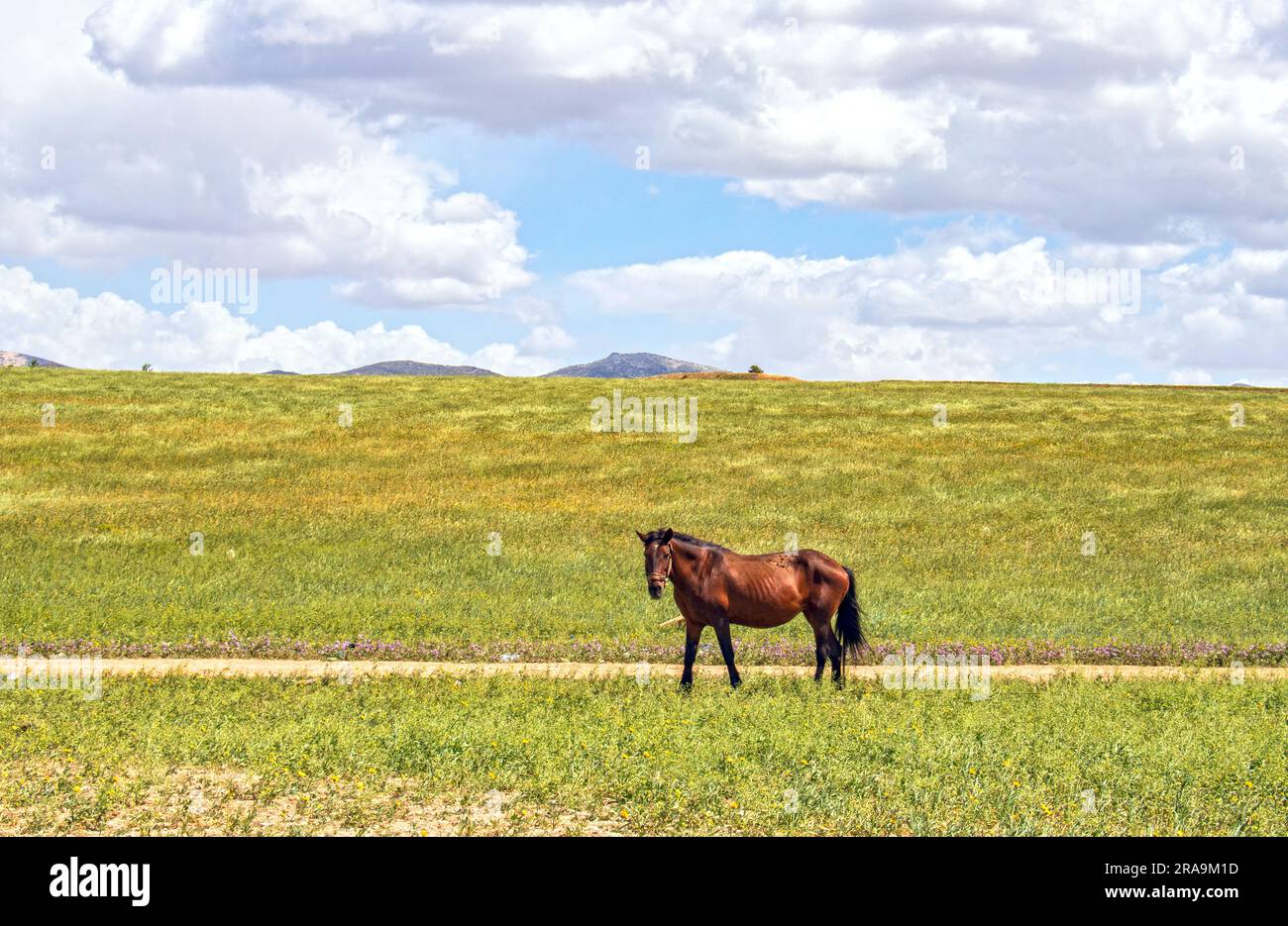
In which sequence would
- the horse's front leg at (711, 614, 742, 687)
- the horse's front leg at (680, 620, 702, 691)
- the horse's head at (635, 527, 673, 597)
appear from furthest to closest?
1. the horse's front leg at (680, 620, 702, 691)
2. the horse's front leg at (711, 614, 742, 687)
3. the horse's head at (635, 527, 673, 597)

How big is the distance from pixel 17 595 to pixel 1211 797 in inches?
974

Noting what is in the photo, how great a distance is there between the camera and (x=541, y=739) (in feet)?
46.2

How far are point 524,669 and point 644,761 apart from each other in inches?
287

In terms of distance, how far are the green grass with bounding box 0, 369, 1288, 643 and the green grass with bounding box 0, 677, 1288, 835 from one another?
6292 millimetres

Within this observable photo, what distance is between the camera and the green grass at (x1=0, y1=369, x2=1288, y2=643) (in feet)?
84.3

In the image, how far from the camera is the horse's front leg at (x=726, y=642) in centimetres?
1697

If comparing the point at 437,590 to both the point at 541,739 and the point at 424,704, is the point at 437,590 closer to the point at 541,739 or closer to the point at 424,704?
the point at 424,704

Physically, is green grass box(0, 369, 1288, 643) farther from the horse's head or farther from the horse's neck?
the horse's head

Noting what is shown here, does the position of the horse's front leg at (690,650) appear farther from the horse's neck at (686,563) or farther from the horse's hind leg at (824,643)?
the horse's hind leg at (824,643)

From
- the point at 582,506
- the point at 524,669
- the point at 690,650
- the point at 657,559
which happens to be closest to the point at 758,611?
the point at 690,650

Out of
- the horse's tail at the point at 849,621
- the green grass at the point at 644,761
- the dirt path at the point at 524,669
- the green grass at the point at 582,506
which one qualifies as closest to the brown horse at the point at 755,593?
the horse's tail at the point at 849,621

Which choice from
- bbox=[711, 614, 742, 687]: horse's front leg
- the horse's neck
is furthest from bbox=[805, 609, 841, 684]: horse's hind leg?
the horse's neck

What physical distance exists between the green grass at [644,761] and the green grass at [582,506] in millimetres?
6292
